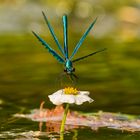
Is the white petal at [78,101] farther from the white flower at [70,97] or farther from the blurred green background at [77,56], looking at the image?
the blurred green background at [77,56]

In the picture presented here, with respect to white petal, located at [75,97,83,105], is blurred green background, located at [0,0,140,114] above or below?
above

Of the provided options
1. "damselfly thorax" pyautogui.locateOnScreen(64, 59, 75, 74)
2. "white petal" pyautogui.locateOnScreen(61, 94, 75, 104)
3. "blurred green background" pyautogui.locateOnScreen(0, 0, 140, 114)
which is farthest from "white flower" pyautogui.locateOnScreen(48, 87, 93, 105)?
"blurred green background" pyautogui.locateOnScreen(0, 0, 140, 114)

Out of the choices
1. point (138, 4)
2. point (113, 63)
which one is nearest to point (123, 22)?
point (138, 4)

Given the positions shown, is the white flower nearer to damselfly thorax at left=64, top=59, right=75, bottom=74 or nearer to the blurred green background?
damselfly thorax at left=64, top=59, right=75, bottom=74

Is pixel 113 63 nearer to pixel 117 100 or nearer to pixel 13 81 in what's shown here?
pixel 13 81

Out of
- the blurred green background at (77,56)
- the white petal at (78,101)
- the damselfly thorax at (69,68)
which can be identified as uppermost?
the blurred green background at (77,56)

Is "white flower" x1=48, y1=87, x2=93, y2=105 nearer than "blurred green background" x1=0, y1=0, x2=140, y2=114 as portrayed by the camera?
Yes

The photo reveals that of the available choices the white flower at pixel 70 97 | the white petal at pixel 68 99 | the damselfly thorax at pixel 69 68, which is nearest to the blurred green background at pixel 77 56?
the damselfly thorax at pixel 69 68

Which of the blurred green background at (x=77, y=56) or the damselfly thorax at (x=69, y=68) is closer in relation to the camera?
the damselfly thorax at (x=69, y=68)
